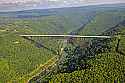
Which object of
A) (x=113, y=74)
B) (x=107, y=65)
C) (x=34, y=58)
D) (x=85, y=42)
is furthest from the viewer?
(x=85, y=42)

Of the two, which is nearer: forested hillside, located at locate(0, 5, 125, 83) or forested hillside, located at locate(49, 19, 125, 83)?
forested hillside, located at locate(49, 19, 125, 83)

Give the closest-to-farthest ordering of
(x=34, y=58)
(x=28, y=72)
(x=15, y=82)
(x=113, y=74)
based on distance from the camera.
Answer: (x=113, y=74)
(x=15, y=82)
(x=28, y=72)
(x=34, y=58)

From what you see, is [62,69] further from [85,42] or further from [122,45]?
[85,42]

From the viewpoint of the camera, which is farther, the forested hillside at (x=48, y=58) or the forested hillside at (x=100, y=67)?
the forested hillside at (x=48, y=58)

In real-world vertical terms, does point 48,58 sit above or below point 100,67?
below

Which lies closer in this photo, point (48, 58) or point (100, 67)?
point (100, 67)

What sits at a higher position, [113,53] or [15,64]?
[113,53]

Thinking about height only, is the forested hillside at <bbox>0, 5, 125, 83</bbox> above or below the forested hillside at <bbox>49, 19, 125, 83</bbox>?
below

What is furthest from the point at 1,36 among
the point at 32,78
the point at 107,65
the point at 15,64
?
the point at 107,65

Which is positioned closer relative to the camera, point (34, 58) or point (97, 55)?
point (97, 55)

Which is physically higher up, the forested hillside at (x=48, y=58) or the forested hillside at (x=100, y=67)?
the forested hillside at (x=100, y=67)
